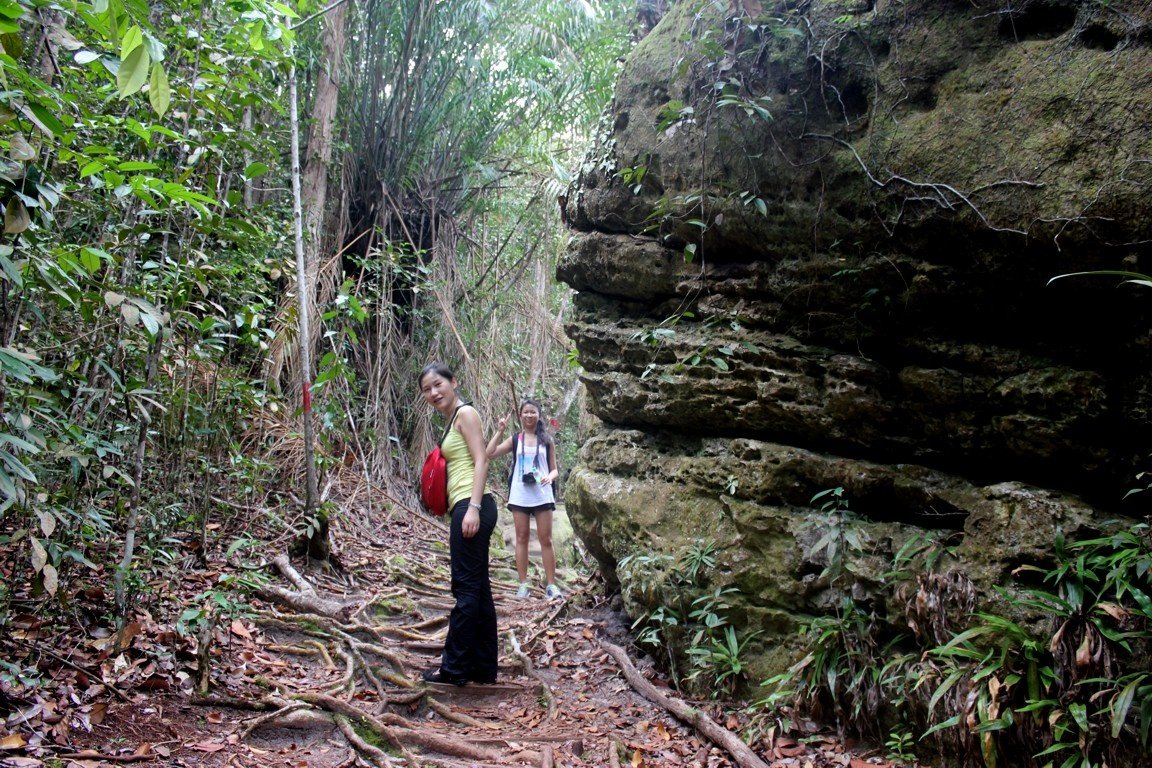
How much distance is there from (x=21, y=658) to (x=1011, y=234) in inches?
167

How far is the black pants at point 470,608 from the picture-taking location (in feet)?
13.2

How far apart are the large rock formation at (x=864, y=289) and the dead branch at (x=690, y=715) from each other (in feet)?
1.23

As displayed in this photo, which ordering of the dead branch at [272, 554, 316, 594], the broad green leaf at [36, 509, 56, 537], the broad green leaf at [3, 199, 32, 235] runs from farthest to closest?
the dead branch at [272, 554, 316, 594] → the broad green leaf at [36, 509, 56, 537] → the broad green leaf at [3, 199, 32, 235]

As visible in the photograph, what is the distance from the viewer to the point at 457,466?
4.17 m

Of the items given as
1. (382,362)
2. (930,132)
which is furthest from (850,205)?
(382,362)

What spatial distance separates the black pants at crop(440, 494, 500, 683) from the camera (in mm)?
4031

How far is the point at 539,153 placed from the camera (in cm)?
1020

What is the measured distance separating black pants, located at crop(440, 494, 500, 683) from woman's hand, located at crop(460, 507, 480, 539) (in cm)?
3

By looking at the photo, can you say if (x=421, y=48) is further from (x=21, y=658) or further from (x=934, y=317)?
(x=21, y=658)

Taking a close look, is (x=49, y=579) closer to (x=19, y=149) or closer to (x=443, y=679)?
(x=19, y=149)

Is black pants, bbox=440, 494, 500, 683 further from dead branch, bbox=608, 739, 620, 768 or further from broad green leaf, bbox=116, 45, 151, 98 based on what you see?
broad green leaf, bbox=116, 45, 151, 98

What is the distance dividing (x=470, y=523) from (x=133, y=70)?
2.74 m

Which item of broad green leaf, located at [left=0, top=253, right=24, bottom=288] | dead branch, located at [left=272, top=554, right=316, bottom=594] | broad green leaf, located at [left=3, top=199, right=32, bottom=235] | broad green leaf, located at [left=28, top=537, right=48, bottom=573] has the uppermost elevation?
broad green leaf, located at [left=3, top=199, right=32, bottom=235]

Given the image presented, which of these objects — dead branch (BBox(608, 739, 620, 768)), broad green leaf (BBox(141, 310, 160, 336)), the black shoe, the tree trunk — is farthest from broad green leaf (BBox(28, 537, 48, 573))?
the tree trunk
